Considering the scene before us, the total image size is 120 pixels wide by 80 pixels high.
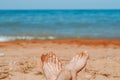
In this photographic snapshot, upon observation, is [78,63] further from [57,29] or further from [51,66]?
[57,29]

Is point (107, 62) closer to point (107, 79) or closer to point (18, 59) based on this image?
point (107, 79)

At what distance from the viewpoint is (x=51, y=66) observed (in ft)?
12.4

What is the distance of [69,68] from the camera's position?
3.38 meters

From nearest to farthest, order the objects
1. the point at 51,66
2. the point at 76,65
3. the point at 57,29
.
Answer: the point at 76,65
the point at 51,66
the point at 57,29

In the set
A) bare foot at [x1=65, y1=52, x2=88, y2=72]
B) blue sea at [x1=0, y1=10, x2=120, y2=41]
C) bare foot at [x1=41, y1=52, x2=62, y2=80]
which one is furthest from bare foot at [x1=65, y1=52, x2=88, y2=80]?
blue sea at [x1=0, y1=10, x2=120, y2=41]

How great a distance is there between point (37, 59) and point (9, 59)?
0.55 metres

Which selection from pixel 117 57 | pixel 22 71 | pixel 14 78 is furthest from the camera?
pixel 117 57

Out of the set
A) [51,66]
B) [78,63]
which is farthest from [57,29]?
[78,63]

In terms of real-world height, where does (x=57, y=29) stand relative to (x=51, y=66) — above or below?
below

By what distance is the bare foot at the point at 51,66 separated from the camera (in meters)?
3.61

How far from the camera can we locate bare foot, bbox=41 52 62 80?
3.61 m

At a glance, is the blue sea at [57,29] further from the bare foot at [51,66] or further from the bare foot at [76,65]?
the bare foot at [76,65]

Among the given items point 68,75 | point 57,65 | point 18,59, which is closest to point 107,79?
point 57,65

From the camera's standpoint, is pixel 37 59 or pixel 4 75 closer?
pixel 4 75
